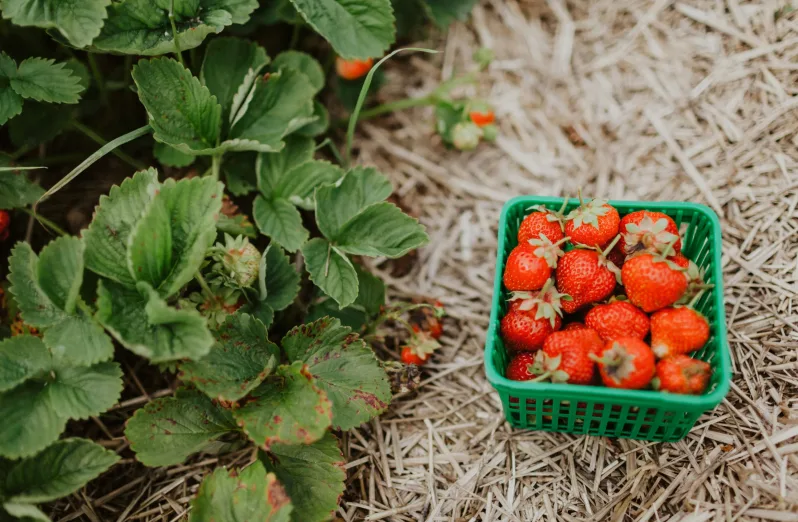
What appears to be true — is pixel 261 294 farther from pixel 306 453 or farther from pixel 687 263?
pixel 687 263

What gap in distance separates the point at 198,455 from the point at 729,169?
174 cm

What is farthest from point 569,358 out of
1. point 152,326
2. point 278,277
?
point 152,326

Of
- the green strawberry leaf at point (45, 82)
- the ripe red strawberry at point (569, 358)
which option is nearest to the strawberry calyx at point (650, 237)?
the ripe red strawberry at point (569, 358)

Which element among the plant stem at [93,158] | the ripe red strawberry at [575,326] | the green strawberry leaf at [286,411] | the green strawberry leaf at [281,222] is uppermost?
the plant stem at [93,158]

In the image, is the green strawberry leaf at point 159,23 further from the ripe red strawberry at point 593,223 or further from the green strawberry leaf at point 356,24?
the ripe red strawberry at point 593,223

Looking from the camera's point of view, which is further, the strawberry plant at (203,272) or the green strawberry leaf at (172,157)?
the green strawberry leaf at (172,157)

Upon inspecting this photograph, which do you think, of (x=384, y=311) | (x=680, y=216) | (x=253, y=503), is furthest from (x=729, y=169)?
(x=253, y=503)

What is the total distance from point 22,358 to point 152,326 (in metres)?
0.33

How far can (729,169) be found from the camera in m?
2.00

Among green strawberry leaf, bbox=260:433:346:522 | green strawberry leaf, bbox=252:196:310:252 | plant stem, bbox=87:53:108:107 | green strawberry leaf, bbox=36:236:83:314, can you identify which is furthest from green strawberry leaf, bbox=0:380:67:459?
plant stem, bbox=87:53:108:107

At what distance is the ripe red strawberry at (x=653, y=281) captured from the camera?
1.46 m

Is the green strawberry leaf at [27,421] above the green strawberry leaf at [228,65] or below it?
below

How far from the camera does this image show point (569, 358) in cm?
145

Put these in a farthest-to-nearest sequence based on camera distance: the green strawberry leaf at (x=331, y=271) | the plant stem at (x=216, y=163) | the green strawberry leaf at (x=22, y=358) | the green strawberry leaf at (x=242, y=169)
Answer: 1. the green strawberry leaf at (x=242, y=169)
2. the plant stem at (x=216, y=163)
3. the green strawberry leaf at (x=331, y=271)
4. the green strawberry leaf at (x=22, y=358)
